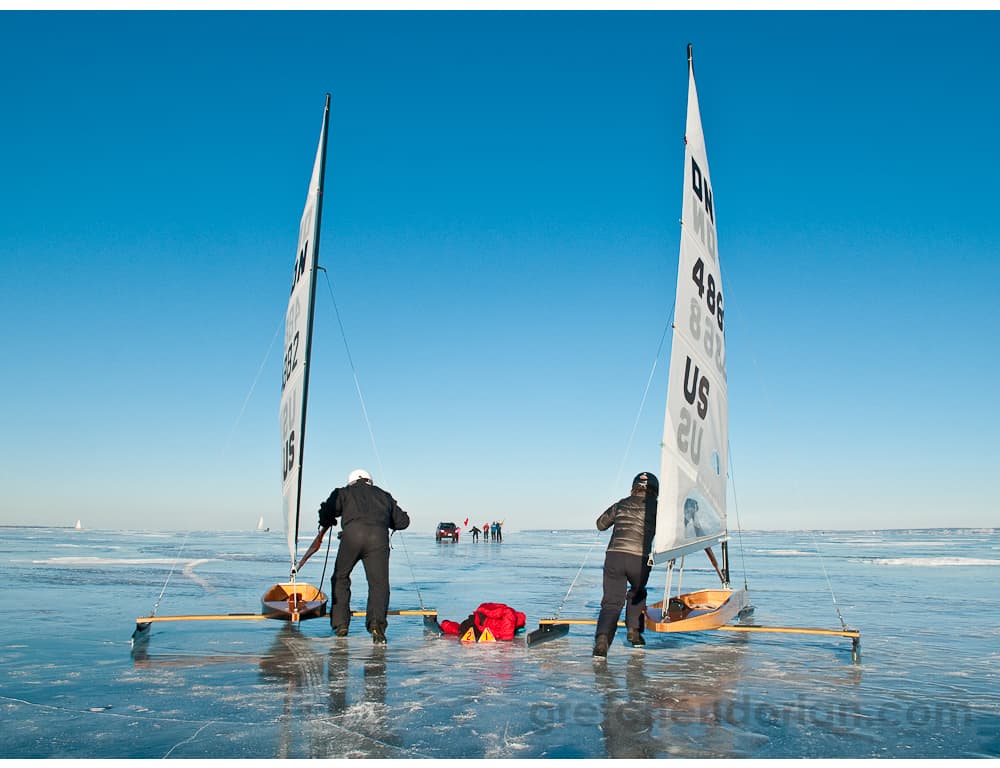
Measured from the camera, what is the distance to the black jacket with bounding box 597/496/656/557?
23.2 ft

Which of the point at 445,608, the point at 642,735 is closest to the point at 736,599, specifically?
the point at 445,608

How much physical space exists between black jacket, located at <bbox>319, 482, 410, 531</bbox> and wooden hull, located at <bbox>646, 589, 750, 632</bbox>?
2.71m

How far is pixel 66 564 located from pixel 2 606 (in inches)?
312

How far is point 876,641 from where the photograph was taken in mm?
8055

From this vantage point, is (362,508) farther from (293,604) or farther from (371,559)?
(293,604)

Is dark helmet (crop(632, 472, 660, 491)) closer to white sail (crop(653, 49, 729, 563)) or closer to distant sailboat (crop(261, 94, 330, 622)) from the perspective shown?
white sail (crop(653, 49, 729, 563))

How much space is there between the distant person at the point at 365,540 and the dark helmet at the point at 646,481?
233 centimetres

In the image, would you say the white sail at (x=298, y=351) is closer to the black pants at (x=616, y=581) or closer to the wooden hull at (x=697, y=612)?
the black pants at (x=616, y=581)

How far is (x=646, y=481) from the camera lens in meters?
7.45

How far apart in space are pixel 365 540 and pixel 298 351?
2557 millimetres

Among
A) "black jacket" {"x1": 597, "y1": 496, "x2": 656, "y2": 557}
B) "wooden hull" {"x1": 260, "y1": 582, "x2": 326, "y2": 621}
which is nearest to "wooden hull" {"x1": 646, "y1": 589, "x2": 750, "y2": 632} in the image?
"black jacket" {"x1": 597, "y1": 496, "x2": 656, "y2": 557}

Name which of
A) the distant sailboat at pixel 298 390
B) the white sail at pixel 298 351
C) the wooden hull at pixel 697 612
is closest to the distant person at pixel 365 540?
the distant sailboat at pixel 298 390

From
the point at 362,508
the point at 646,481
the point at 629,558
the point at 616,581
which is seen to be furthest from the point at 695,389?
the point at 362,508

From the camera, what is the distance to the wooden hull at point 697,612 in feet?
23.6
